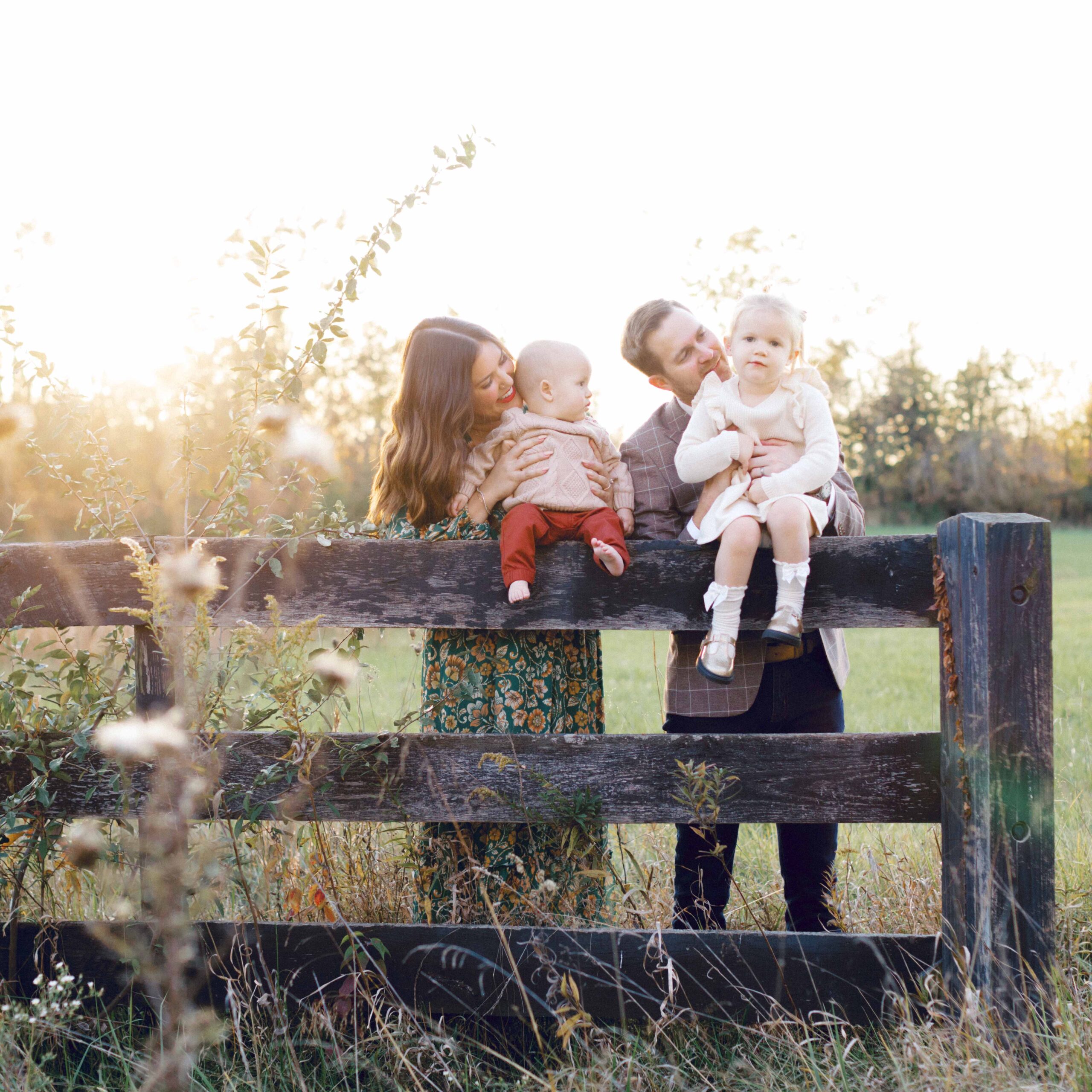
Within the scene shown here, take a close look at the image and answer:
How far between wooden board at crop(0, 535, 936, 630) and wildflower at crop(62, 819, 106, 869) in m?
0.55

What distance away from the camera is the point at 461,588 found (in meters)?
2.62

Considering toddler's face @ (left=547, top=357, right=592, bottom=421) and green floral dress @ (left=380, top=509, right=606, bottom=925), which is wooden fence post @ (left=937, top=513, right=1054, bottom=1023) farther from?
toddler's face @ (left=547, top=357, right=592, bottom=421)

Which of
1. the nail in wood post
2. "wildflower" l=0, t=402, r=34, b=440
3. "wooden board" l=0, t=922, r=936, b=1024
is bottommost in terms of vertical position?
"wooden board" l=0, t=922, r=936, b=1024

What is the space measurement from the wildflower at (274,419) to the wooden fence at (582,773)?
0.31m

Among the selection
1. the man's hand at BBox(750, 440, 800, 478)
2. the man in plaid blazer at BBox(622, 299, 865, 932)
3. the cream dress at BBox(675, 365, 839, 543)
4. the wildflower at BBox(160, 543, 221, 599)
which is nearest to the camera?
the wildflower at BBox(160, 543, 221, 599)

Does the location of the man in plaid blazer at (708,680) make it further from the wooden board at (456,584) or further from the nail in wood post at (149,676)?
the nail in wood post at (149,676)

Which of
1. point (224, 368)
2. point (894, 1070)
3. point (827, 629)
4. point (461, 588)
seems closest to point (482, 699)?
point (461, 588)

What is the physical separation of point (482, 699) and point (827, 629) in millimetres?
1030

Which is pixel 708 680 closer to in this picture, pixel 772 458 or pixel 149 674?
pixel 772 458

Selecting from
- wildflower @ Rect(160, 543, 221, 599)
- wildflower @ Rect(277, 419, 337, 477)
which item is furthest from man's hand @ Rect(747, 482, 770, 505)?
wildflower @ Rect(160, 543, 221, 599)

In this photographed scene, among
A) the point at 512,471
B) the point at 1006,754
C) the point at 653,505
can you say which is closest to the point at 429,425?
the point at 512,471

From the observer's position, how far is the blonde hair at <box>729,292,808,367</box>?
2.92 m

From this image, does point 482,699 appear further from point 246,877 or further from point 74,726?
point 74,726

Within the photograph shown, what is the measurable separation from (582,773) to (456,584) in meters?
0.60
